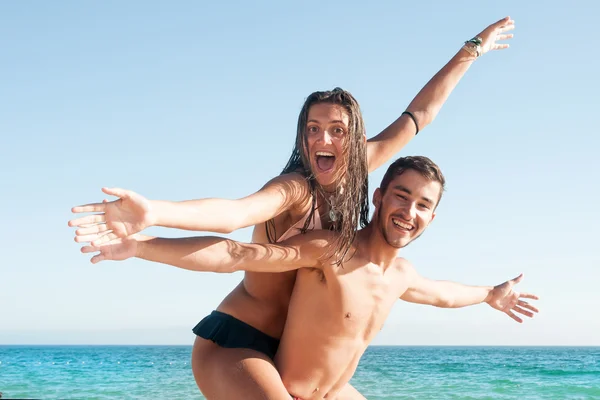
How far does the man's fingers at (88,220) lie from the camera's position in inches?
98.6

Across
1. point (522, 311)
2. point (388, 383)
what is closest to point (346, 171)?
point (522, 311)

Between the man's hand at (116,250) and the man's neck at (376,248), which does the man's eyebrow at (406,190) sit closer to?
the man's neck at (376,248)

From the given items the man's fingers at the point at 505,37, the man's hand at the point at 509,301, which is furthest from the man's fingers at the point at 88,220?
the man's fingers at the point at 505,37

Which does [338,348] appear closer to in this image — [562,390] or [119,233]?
[119,233]

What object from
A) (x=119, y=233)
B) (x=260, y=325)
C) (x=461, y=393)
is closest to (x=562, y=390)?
(x=461, y=393)

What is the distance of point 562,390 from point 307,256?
69.1 ft

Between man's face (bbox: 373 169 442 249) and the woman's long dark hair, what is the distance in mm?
139

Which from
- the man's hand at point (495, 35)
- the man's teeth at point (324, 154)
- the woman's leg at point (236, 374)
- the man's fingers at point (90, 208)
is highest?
the man's hand at point (495, 35)

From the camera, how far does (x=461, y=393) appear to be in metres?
21.5

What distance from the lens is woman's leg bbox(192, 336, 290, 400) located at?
3.60m

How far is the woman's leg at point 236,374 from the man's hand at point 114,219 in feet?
4.10

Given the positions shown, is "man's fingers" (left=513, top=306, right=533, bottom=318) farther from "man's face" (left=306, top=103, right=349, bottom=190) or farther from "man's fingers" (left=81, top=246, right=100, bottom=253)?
"man's fingers" (left=81, top=246, right=100, bottom=253)

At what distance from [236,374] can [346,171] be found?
3.74 ft

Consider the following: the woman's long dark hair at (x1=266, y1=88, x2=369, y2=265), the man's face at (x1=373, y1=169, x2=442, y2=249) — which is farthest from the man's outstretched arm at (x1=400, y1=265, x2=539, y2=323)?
the woman's long dark hair at (x1=266, y1=88, x2=369, y2=265)
